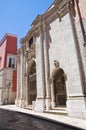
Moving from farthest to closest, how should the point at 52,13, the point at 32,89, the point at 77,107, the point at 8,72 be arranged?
the point at 8,72 < the point at 32,89 < the point at 52,13 < the point at 77,107

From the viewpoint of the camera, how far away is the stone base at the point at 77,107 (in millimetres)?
7766

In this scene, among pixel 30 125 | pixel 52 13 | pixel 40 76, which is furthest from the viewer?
pixel 40 76

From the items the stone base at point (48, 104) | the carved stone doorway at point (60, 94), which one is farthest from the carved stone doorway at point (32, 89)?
the carved stone doorway at point (60, 94)

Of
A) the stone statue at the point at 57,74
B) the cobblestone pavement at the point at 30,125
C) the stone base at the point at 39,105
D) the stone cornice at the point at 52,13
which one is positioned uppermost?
the stone cornice at the point at 52,13

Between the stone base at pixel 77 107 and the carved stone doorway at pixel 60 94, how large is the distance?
1.57 m

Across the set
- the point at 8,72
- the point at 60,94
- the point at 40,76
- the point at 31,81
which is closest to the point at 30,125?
the point at 60,94

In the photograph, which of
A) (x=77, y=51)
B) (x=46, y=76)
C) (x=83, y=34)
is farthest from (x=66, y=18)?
(x=46, y=76)

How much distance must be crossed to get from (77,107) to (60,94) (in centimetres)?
257

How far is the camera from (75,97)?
27.7 feet

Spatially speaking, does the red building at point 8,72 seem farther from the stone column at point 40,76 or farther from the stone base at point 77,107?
the stone base at point 77,107

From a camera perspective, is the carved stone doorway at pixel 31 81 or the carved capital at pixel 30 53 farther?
the carved capital at pixel 30 53

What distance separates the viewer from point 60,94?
34.8ft

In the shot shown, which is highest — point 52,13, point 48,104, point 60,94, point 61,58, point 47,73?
point 52,13

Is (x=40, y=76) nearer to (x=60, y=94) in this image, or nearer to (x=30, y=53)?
(x=60, y=94)
